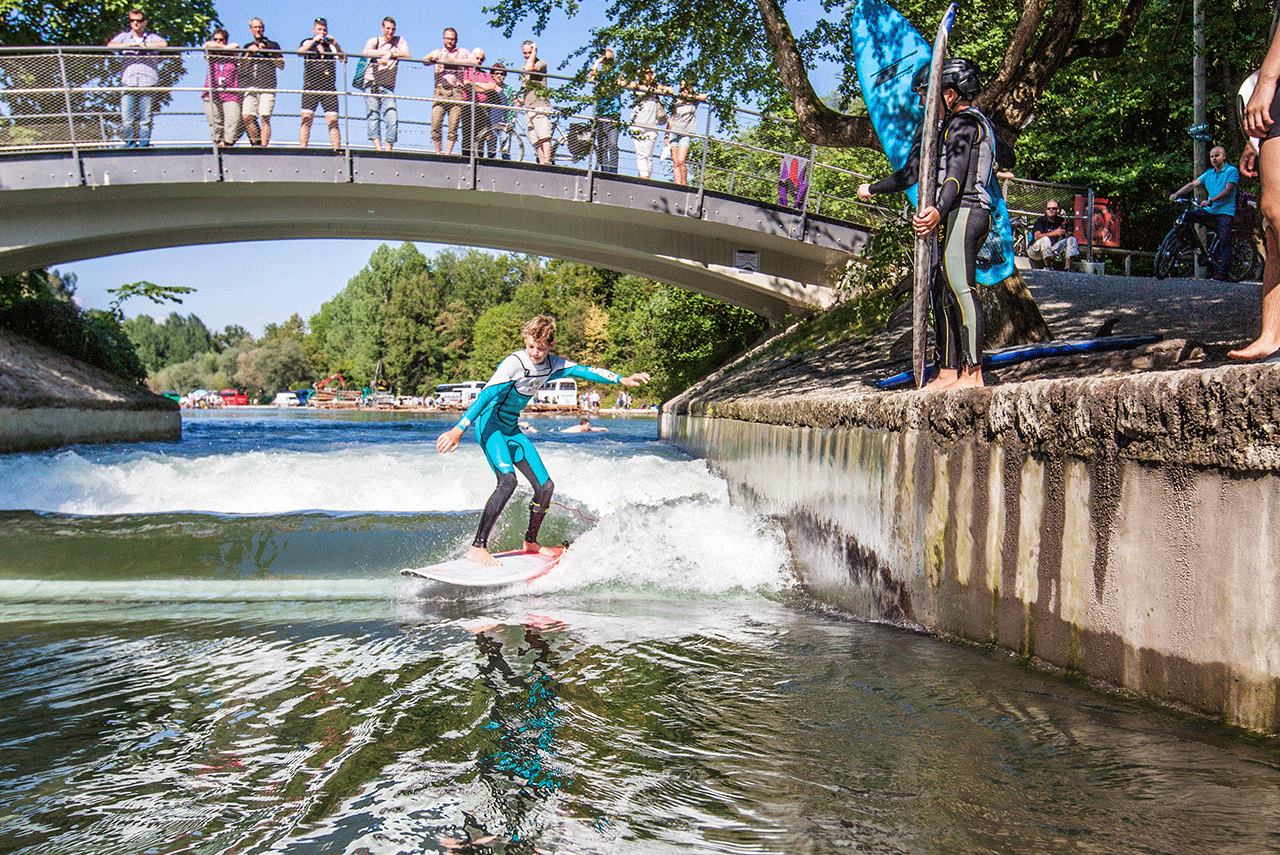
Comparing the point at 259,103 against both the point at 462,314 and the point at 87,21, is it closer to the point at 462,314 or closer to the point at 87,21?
the point at 87,21

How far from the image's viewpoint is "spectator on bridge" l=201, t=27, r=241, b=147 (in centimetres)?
1552

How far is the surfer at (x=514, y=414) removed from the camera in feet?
24.4

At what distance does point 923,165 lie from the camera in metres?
6.09

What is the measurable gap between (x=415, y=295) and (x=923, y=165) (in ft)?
274

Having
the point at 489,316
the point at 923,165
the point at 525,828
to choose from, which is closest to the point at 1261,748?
the point at 525,828

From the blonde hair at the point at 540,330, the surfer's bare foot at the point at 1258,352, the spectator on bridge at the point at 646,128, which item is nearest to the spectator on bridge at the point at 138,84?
the spectator on bridge at the point at 646,128

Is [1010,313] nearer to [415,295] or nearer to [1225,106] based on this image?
[1225,106]

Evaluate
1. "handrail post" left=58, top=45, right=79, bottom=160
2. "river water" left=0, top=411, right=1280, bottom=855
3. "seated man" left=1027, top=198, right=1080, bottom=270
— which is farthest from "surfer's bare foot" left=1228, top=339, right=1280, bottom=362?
"handrail post" left=58, top=45, right=79, bottom=160

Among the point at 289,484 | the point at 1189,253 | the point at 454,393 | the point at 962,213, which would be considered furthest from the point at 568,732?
the point at 454,393

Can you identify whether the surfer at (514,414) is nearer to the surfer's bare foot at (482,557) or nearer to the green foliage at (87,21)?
the surfer's bare foot at (482,557)

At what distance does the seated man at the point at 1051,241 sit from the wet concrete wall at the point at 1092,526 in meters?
15.4

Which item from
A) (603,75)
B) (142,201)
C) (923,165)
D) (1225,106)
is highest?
(1225,106)

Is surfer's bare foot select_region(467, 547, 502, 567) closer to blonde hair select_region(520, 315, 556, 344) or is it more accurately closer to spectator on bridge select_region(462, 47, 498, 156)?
blonde hair select_region(520, 315, 556, 344)

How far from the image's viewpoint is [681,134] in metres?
17.5
